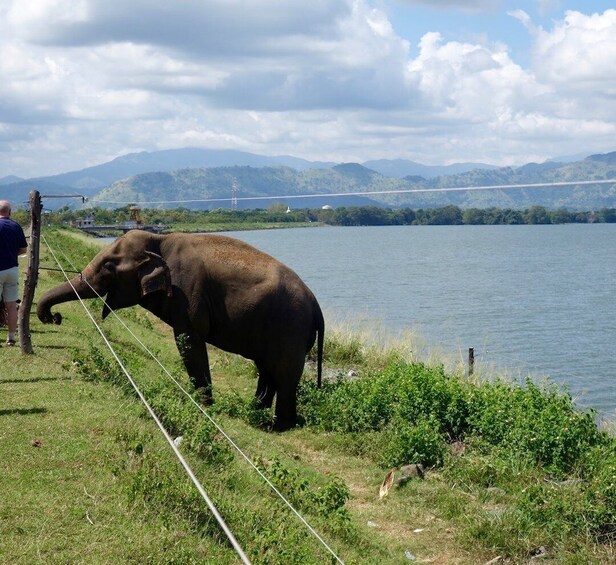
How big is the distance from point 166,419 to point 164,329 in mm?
14232

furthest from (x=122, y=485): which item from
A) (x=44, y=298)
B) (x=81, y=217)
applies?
(x=81, y=217)

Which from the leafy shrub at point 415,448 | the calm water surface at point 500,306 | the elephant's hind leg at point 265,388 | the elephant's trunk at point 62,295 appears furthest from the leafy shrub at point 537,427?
the elephant's trunk at point 62,295

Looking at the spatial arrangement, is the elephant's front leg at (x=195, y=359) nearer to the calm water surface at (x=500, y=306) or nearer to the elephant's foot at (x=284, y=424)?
the elephant's foot at (x=284, y=424)

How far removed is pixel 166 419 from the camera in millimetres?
9328

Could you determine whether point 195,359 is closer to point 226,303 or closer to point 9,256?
point 226,303

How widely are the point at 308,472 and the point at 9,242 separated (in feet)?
19.6

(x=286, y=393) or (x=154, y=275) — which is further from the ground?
(x=154, y=275)

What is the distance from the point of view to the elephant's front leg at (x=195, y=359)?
1216 centimetres

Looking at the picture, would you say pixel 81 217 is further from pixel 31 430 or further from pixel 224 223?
pixel 31 430

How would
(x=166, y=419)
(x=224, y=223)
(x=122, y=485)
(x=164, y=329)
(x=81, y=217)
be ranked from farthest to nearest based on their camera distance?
(x=224, y=223) → (x=81, y=217) → (x=164, y=329) → (x=166, y=419) → (x=122, y=485)

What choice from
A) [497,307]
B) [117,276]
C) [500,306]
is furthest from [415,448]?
[500,306]

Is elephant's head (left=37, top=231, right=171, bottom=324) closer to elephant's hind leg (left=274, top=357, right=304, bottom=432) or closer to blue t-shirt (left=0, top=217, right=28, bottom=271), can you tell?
blue t-shirt (left=0, top=217, right=28, bottom=271)

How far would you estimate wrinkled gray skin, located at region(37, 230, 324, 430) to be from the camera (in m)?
12.1

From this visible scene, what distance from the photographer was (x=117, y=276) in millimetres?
12758
